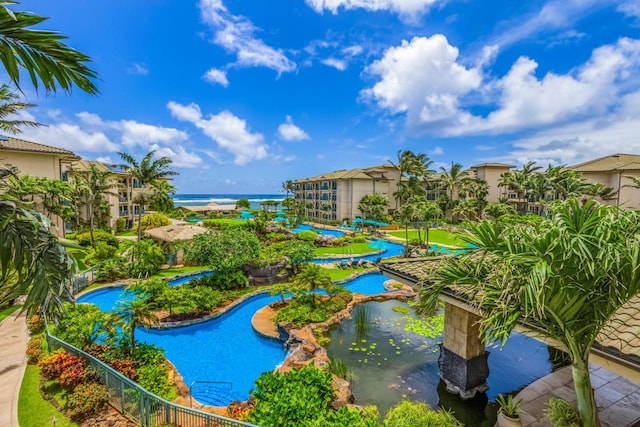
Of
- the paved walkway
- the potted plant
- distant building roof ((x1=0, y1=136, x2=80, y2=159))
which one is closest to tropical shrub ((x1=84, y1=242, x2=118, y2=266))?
distant building roof ((x1=0, y1=136, x2=80, y2=159))

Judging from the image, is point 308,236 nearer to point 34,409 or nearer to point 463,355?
point 463,355

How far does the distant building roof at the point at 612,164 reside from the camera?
43.5 meters

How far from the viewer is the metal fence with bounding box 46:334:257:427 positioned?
694 cm

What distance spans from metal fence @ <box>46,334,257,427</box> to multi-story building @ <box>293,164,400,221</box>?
52200 mm

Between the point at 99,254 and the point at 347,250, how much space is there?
23.6m

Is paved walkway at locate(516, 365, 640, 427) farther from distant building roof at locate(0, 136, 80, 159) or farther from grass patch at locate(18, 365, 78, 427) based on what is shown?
distant building roof at locate(0, 136, 80, 159)

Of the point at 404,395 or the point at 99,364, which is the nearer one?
the point at 99,364

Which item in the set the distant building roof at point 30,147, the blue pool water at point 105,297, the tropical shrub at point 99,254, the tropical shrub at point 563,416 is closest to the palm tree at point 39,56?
the tropical shrub at point 563,416

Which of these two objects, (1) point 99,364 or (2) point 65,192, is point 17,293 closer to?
(1) point 99,364

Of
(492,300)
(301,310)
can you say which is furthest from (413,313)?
(492,300)

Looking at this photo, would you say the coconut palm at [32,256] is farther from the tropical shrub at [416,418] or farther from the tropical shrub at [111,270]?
the tropical shrub at [111,270]

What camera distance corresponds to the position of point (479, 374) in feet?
31.8

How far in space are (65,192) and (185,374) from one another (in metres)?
20.8

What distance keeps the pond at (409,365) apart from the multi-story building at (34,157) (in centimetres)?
2429
